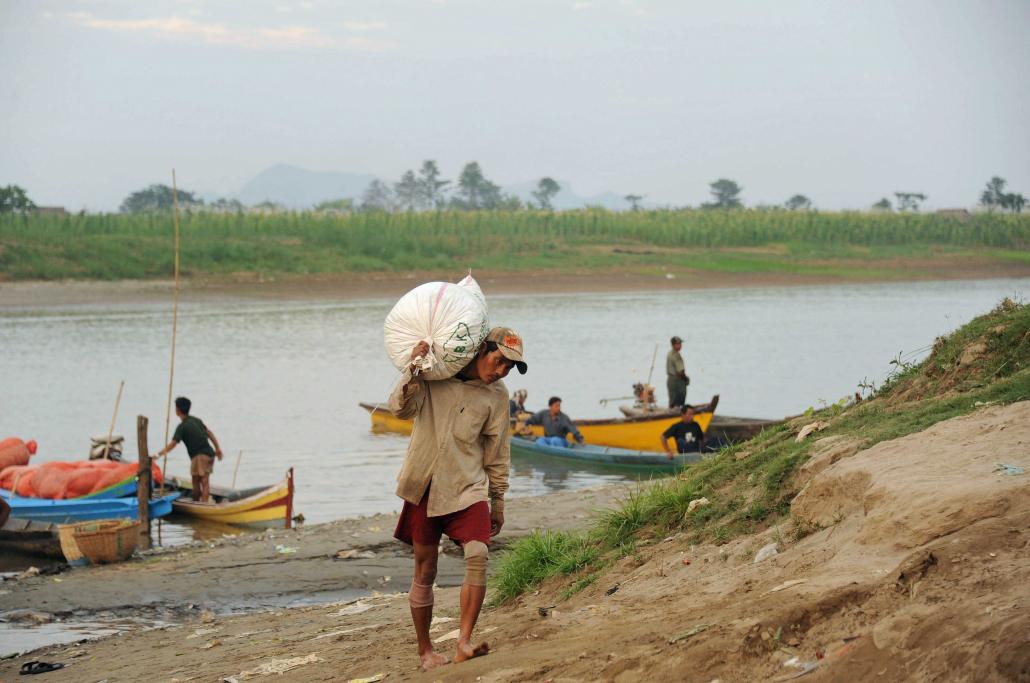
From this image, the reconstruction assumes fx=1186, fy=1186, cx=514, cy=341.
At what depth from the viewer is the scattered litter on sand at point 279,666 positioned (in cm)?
612

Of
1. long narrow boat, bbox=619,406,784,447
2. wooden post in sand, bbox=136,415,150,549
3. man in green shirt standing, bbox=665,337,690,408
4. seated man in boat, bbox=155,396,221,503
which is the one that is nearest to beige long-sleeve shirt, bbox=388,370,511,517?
wooden post in sand, bbox=136,415,150,549

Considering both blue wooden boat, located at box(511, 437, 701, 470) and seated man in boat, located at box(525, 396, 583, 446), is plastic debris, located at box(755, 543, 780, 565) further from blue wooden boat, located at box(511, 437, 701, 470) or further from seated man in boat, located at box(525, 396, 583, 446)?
seated man in boat, located at box(525, 396, 583, 446)

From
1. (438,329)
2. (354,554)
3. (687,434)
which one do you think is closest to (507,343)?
(438,329)

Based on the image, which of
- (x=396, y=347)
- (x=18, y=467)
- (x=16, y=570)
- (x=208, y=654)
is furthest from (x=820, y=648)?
(x=18, y=467)

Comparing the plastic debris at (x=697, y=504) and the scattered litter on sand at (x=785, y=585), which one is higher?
the scattered litter on sand at (x=785, y=585)

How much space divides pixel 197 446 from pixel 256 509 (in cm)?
104

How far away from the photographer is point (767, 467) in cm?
679

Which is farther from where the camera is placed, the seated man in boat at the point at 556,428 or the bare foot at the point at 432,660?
the seated man in boat at the point at 556,428

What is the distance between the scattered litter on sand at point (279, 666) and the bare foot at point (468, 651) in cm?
121

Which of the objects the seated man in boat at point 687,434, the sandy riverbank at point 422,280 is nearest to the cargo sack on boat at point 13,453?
the seated man in boat at point 687,434

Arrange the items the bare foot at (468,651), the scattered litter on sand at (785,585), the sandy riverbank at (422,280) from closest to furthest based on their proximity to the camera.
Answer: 1. the scattered litter on sand at (785,585)
2. the bare foot at (468,651)
3. the sandy riverbank at (422,280)

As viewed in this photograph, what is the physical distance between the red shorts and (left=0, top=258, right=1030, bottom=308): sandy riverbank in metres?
40.1

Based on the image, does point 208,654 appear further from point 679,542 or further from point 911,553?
A: point 911,553

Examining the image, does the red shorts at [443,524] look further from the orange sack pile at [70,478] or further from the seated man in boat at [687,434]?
the seated man in boat at [687,434]
